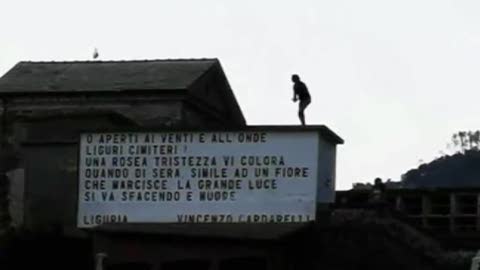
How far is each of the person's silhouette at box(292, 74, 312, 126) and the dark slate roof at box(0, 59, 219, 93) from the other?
10.2m

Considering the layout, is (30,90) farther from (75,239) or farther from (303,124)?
(303,124)

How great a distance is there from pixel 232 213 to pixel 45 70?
17.4 metres

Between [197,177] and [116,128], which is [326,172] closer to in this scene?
[197,177]

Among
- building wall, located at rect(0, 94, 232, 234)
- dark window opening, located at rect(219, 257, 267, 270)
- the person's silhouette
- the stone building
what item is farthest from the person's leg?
building wall, located at rect(0, 94, 232, 234)

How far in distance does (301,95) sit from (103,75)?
1377cm

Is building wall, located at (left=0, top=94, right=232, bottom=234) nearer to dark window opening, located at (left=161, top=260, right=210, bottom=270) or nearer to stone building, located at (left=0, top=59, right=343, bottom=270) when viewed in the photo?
stone building, located at (left=0, top=59, right=343, bottom=270)

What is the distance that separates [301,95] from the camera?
34625 mm

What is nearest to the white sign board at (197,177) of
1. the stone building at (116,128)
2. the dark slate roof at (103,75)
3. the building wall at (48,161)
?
the stone building at (116,128)

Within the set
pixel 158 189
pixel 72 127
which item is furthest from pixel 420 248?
pixel 72 127

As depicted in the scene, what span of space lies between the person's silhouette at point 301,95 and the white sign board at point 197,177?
9.12 feet

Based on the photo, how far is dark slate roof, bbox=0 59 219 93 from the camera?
148 feet

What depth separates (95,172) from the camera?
32.8 meters

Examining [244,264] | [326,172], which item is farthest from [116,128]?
[326,172]

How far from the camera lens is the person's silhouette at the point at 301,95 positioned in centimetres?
3447
